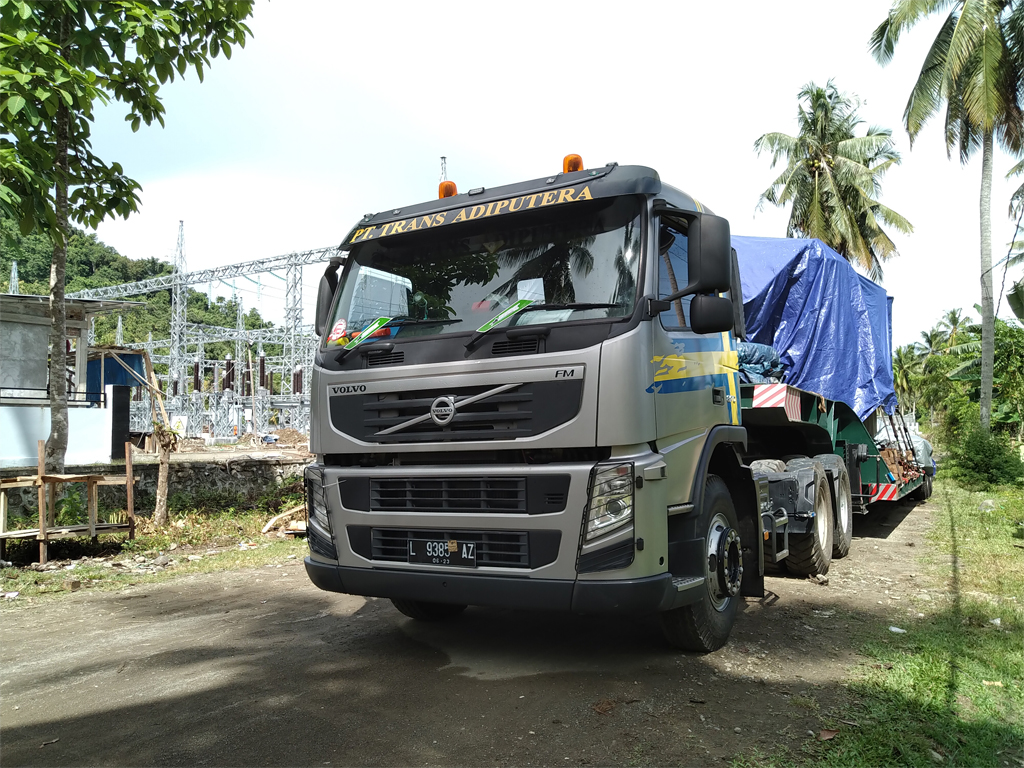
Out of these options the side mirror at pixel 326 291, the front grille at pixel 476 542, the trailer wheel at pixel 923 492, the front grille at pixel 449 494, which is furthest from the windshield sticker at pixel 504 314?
the trailer wheel at pixel 923 492

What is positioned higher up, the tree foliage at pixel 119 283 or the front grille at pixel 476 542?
the tree foliage at pixel 119 283

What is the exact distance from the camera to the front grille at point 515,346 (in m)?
4.27

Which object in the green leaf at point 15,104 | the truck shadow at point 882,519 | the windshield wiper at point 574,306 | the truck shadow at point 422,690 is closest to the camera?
the truck shadow at point 422,690

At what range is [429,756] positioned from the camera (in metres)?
3.48

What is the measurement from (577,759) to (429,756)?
0.66m

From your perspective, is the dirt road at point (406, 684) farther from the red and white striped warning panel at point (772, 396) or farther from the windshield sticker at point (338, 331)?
the windshield sticker at point (338, 331)

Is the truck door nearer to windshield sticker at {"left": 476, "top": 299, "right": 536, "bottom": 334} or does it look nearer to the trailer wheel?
windshield sticker at {"left": 476, "top": 299, "right": 536, "bottom": 334}

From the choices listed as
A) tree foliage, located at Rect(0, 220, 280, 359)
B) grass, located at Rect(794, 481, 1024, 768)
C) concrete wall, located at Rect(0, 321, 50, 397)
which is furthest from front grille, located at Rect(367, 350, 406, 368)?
tree foliage, located at Rect(0, 220, 280, 359)

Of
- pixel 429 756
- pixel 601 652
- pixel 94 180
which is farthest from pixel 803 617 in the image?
pixel 94 180

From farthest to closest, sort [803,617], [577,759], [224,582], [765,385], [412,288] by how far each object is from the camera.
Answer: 1. [224,582]
2. [765,385]
3. [803,617]
4. [412,288]
5. [577,759]

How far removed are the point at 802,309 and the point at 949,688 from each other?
15.2 ft

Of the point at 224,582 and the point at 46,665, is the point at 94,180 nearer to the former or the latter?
the point at 224,582

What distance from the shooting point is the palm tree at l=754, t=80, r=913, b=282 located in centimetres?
2616

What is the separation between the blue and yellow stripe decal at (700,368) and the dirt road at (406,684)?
64.9 inches
